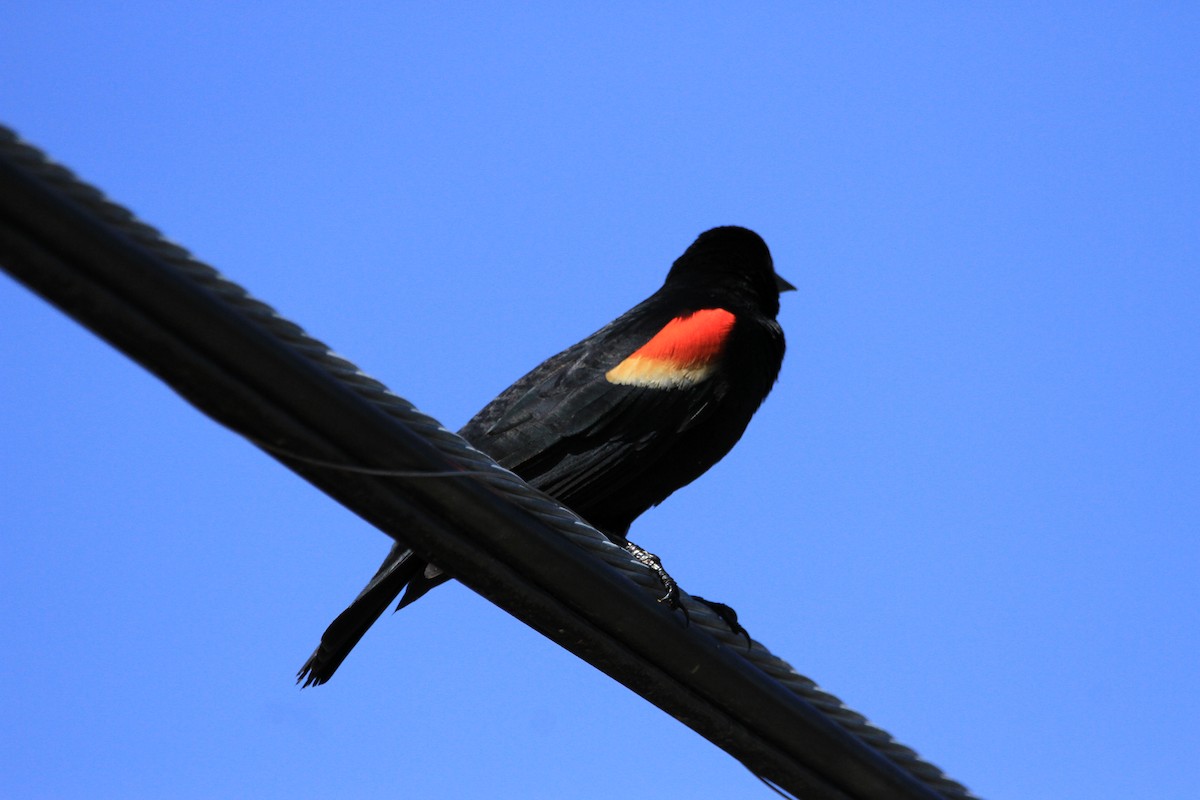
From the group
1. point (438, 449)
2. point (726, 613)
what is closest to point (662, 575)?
point (726, 613)

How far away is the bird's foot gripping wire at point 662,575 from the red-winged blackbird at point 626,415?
0.86 feet

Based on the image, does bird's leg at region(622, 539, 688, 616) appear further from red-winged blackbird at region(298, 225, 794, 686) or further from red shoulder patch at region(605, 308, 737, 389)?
red shoulder patch at region(605, 308, 737, 389)

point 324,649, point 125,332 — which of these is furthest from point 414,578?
point 125,332

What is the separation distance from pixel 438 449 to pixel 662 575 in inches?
52.9

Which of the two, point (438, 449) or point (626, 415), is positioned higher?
point (626, 415)

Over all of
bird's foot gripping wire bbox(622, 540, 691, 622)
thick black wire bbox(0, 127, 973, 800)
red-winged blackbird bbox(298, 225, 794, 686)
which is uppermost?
red-winged blackbird bbox(298, 225, 794, 686)

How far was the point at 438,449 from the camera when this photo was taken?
2.56m

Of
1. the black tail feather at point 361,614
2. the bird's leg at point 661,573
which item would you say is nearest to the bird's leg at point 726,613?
the bird's leg at point 661,573

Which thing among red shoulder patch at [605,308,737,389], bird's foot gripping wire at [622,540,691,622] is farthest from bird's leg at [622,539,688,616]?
red shoulder patch at [605,308,737,389]

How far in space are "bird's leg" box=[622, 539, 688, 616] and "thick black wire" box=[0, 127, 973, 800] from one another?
1.5 inches

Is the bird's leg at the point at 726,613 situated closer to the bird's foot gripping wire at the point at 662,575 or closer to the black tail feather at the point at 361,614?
the bird's foot gripping wire at the point at 662,575

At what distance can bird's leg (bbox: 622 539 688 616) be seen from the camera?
316cm

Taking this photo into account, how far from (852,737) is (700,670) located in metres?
0.39

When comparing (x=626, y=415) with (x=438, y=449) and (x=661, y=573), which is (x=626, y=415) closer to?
(x=661, y=573)
